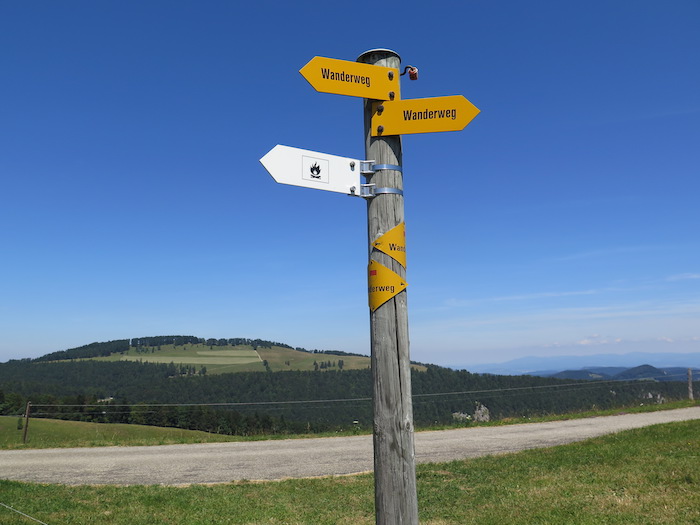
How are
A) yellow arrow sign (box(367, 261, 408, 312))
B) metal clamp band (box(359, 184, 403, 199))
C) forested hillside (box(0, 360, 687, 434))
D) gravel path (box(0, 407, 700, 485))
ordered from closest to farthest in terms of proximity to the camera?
yellow arrow sign (box(367, 261, 408, 312))
metal clamp band (box(359, 184, 403, 199))
gravel path (box(0, 407, 700, 485))
forested hillside (box(0, 360, 687, 434))

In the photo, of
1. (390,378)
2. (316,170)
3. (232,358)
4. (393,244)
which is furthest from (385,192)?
(232,358)

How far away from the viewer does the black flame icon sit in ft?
11.3

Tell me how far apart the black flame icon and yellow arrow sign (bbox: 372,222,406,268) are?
60cm

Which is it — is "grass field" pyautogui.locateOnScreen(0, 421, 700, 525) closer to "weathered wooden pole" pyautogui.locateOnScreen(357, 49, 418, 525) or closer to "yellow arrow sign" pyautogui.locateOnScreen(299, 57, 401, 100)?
"weathered wooden pole" pyautogui.locateOnScreen(357, 49, 418, 525)

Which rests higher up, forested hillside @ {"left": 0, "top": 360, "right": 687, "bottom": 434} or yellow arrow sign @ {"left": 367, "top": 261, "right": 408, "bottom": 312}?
yellow arrow sign @ {"left": 367, "top": 261, "right": 408, "bottom": 312}

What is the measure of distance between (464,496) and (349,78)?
6306 mm

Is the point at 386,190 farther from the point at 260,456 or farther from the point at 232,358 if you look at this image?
the point at 232,358

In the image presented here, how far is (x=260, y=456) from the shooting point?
12289 millimetres

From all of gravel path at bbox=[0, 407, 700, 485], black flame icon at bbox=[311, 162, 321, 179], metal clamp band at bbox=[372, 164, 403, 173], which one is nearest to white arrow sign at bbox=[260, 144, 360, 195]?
black flame icon at bbox=[311, 162, 321, 179]

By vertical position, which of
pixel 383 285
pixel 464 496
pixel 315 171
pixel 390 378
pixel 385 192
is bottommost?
pixel 464 496

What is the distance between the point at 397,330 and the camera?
10.9ft

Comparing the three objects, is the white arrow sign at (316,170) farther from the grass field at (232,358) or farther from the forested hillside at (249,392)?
the grass field at (232,358)

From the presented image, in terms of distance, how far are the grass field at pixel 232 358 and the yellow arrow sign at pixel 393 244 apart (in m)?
102

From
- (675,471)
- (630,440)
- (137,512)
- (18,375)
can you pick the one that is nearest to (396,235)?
(137,512)
